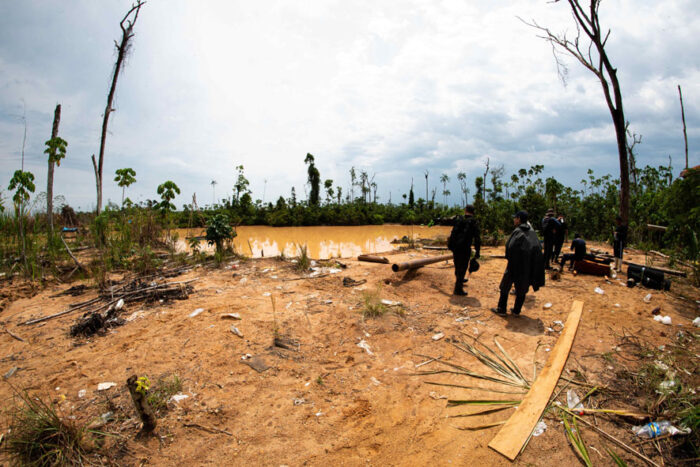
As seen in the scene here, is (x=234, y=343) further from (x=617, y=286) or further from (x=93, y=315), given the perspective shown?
(x=617, y=286)

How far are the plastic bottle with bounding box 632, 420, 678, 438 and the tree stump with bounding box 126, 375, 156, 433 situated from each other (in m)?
3.72

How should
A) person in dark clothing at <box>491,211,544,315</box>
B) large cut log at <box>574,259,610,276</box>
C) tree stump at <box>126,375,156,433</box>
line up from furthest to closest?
1. large cut log at <box>574,259,610,276</box>
2. person in dark clothing at <box>491,211,544,315</box>
3. tree stump at <box>126,375,156,433</box>

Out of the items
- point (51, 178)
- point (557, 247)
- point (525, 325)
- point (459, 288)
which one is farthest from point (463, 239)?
point (51, 178)

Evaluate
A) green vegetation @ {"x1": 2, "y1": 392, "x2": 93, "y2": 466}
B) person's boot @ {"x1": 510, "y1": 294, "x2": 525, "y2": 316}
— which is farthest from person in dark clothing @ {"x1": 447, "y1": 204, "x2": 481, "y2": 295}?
green vegetation @ {"x1": 2, "y1": 392, "x2": 93, "y2": 466}

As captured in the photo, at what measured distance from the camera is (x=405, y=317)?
15.4 feet

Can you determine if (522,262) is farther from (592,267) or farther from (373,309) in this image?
(592,267)

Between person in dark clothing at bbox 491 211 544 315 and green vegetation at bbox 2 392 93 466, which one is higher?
person in dark clothing at bbox 491 211 544 315

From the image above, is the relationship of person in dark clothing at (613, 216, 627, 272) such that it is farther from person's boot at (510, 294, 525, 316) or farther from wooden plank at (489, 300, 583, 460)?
wooden plank at (489, 300, 583, 460)

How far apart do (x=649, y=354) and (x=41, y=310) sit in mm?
8326

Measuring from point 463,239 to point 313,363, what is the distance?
3.37 metres

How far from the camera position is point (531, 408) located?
2.64 m

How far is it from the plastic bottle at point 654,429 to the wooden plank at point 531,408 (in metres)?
0.60

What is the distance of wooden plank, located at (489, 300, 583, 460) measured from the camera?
7.54ft

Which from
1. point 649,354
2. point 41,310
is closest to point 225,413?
point 41,310
